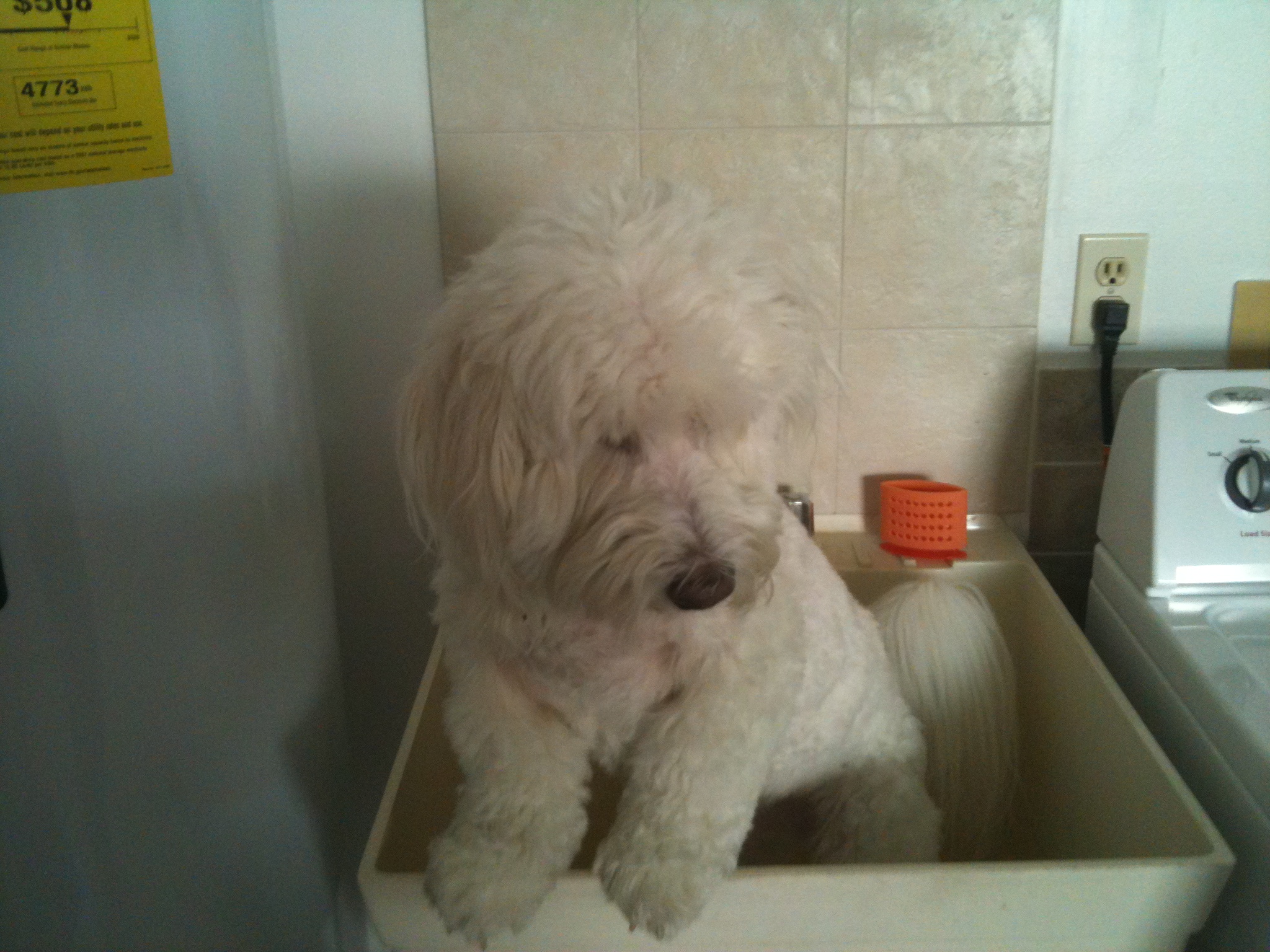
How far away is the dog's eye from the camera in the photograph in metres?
0.62

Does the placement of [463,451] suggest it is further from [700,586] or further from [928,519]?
[928,519]

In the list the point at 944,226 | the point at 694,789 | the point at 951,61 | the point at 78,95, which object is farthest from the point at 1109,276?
the point at 78,95

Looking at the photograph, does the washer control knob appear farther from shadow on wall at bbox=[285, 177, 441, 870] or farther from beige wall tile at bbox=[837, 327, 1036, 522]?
shadow on wall at bbox=[285, 177, 441, 870]

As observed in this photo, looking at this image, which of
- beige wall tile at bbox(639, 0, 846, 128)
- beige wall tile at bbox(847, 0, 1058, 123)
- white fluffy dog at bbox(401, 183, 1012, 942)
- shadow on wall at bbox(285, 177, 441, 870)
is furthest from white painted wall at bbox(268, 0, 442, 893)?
beige wall tile at bbox(847, 0, 1058, 123)

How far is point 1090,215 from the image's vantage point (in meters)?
1.04

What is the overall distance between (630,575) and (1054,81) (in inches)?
32.4

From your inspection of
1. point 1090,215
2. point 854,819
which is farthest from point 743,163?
point 854,819

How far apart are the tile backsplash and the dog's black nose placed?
0.46m

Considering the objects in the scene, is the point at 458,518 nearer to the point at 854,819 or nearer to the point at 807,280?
the point at 807,280

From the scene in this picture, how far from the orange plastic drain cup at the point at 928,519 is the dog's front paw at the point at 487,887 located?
2.15 ft

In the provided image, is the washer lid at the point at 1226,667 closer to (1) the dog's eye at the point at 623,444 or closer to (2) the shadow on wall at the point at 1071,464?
(2) the shadow on wall at the point at 1071,464

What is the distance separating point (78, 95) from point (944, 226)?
0.89m

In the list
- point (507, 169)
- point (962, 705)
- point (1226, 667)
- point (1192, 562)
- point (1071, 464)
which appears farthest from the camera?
point (1071, 464)

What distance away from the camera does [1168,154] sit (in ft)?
3.34
